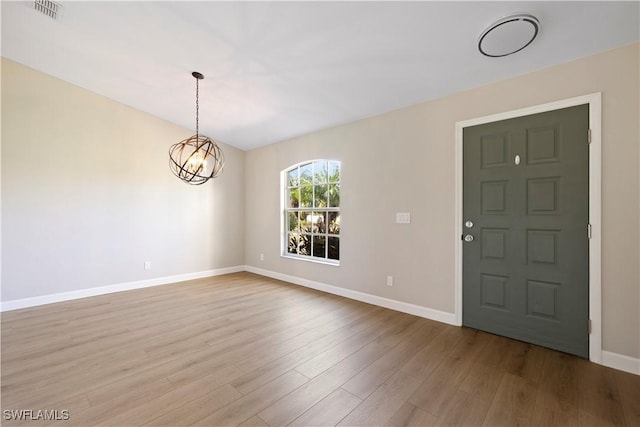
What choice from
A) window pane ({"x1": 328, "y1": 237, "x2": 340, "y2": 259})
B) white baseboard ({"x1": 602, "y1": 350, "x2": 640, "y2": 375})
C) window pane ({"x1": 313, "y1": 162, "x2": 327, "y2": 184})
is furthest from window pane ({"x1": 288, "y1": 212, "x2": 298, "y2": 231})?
white baseboard ({"x1": 602, "y1": 350, "x2": 640, "y2": 375})

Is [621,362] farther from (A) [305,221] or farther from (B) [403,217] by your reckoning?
(A) [305,221]

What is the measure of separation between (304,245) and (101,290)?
3.20m

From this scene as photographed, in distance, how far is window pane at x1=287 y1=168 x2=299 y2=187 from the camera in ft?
16.4

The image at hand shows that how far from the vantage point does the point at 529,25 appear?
1.94 m

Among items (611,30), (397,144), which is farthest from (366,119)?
(611,30)

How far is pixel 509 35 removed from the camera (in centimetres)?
206

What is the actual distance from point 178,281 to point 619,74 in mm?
6104

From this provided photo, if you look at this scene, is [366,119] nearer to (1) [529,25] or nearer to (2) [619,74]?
(1) [529,25]

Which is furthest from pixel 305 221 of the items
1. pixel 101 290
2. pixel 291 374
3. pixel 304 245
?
pixel 101 290

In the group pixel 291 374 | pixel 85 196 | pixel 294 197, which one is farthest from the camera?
pixel 294 197

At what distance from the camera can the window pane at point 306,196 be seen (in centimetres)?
474

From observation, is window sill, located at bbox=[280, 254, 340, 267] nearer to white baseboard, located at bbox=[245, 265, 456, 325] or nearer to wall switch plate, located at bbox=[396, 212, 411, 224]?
white baseboard, located at bbox=[245, 265, 456, 325]

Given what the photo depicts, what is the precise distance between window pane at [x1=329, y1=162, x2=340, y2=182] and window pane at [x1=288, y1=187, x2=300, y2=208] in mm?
857

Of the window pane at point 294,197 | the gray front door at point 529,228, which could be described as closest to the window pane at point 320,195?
the window pane at point 294,197
